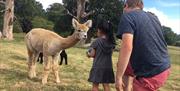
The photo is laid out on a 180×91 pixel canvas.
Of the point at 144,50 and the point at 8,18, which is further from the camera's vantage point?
the point at 8,18

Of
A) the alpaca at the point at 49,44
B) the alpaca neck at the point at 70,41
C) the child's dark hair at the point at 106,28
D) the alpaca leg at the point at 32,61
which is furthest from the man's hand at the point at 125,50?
the alpaca leg at the point at 32,61

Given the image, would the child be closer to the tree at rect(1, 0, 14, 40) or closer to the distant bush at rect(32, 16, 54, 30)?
the tree at rect(1, 0, 14, 40)

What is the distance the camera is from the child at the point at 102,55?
8.59 m

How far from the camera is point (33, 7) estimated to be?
7400cm

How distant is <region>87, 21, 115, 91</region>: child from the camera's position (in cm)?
859

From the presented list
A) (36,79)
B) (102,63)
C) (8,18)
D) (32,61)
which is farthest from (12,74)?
(8,18)

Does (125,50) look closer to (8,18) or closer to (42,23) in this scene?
(8,18)

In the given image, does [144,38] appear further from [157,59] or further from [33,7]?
[33,7]

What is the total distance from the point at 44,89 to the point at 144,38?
534cm

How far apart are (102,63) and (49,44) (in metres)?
2.50

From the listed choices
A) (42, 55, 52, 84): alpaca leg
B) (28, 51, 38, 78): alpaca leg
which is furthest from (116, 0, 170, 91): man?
(28, 51, 38, 78): alpaca leg

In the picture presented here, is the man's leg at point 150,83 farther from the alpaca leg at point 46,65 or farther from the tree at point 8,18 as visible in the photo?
the tree at point 8,18

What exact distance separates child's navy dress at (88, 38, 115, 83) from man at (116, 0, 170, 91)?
11.3 feet

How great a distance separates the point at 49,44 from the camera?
10.7 meters
